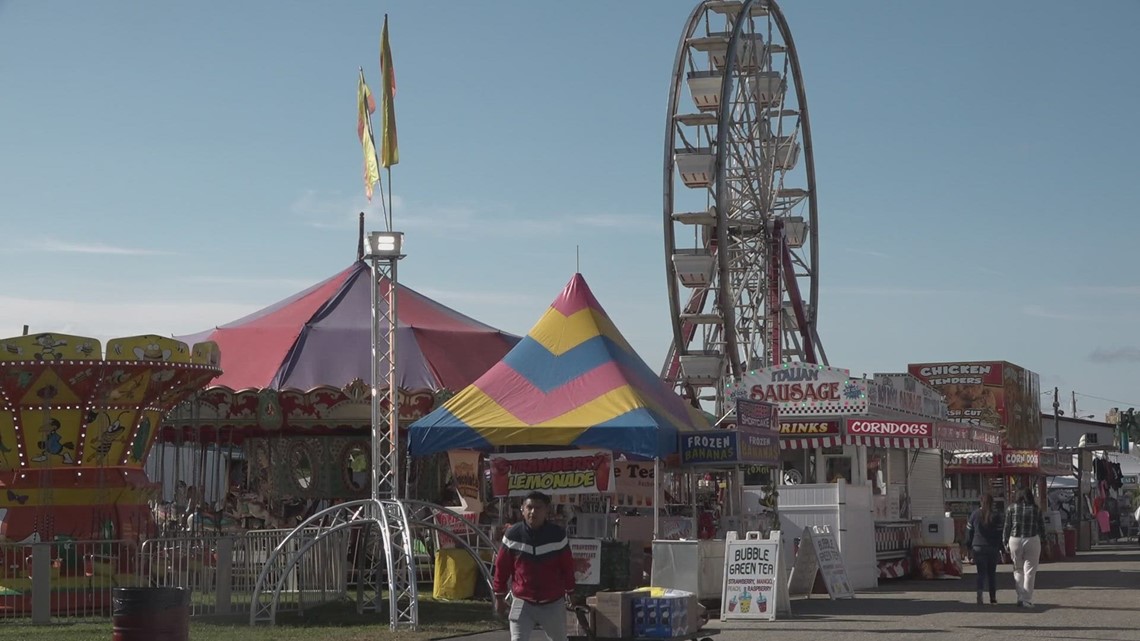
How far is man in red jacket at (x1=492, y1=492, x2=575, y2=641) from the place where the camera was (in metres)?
9.08

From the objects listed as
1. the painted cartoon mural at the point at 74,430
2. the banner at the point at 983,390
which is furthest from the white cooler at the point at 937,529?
the banner at the point at 983,390

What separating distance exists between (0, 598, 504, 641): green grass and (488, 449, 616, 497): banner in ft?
4.43

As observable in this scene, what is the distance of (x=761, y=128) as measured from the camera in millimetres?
35688

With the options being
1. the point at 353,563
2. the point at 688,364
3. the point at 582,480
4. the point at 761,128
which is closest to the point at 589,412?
the point at 582,480

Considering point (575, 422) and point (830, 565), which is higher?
point (575, 422)

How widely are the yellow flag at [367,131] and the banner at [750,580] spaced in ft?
17.5

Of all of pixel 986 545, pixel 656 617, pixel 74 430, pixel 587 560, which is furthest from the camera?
pixel 986 545

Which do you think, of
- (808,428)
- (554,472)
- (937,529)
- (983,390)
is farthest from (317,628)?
(983,390)

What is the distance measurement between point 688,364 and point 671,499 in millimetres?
10759

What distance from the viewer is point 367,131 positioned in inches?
658

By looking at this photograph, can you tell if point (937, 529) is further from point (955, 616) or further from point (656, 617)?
point (656, 617)

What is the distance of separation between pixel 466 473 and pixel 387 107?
442cm

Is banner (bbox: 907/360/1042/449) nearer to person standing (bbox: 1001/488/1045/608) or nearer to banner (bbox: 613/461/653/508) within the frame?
banner (bbox: 613/461/653/508)

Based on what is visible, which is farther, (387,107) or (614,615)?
(387,107)
